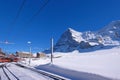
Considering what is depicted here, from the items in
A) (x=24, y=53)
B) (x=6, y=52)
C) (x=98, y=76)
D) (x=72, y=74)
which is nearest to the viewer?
(x=98, y=76)

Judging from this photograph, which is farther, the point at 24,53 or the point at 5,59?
the point at 24,53

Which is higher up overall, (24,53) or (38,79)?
(24,53)

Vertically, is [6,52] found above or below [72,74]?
above

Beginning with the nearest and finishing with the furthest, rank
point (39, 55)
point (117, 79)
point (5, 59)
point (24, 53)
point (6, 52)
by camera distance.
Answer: point (117, 79) → point (5, 59) → point (6, 52) → point (39, 55) → point (24, 53)

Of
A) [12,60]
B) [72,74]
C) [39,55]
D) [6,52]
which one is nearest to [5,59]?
[12,60]

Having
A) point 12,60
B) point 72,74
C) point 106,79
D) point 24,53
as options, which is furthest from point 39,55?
point 106,79

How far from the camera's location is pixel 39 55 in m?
116

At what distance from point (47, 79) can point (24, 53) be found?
10517cm

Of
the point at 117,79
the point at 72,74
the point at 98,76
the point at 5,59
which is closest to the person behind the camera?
the point at 117,79

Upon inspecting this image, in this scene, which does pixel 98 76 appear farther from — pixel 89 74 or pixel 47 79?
pixel 47 79

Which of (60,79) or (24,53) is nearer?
(60,79)

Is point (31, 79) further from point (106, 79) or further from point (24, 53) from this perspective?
point (24, 53)

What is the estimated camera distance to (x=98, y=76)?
58.2 ft

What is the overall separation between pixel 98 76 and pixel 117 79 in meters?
2.46
